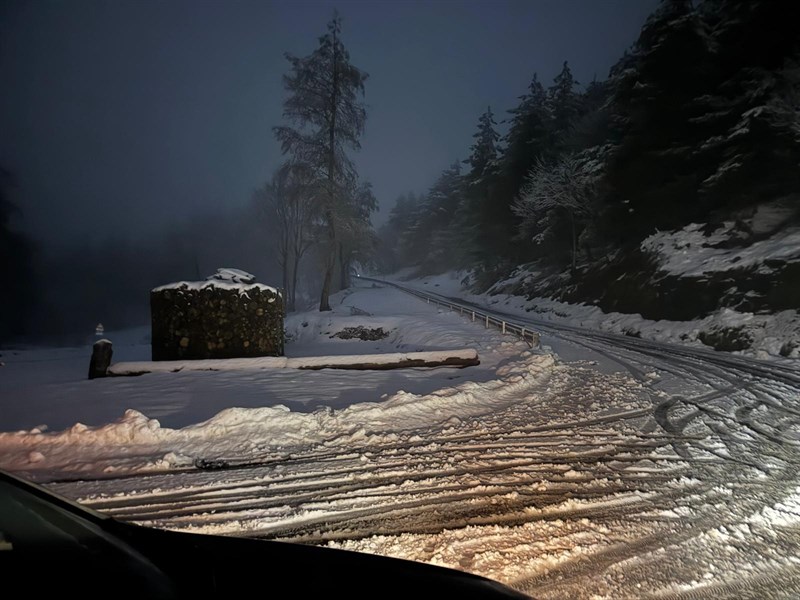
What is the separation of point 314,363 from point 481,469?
21.6 feet

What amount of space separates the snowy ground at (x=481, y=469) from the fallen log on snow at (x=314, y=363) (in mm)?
395

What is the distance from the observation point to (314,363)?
34.5ft

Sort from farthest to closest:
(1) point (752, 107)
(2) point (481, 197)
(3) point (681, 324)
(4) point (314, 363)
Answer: (2) point (481, 197), (1) point (752, 107), (3) point (681, 324), (4) point (314, 363)

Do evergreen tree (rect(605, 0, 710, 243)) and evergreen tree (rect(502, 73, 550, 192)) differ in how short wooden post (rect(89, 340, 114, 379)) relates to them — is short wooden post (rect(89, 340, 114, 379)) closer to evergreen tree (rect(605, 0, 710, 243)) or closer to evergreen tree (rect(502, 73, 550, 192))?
evergreen tree (rect(605, 0, 710, 243))

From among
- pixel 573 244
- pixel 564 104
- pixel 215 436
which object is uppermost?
pixel 564 104

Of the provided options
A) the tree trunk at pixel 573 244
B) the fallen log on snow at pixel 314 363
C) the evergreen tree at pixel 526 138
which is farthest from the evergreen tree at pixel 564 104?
the fallen log on snow at pixel 314 363

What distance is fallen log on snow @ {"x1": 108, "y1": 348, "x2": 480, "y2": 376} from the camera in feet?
32.1

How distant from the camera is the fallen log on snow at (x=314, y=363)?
9.77 metres

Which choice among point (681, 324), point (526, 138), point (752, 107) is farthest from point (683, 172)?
point (526, 138)

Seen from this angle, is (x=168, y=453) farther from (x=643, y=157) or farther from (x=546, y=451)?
(x=643, y=157)

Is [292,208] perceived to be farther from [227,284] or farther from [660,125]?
[660,125]

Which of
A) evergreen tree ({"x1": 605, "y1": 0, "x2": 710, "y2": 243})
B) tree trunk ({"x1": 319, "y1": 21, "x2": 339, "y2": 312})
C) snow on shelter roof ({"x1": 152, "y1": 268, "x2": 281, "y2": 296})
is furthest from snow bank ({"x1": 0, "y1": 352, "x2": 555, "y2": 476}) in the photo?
evergreen tree ({"x1": 605, "y1": 0, "x2": 710, "y2": 243})

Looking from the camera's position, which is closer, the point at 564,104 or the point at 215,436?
the point at 215,436

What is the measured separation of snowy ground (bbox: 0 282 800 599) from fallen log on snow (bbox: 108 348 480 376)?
1.30ft
